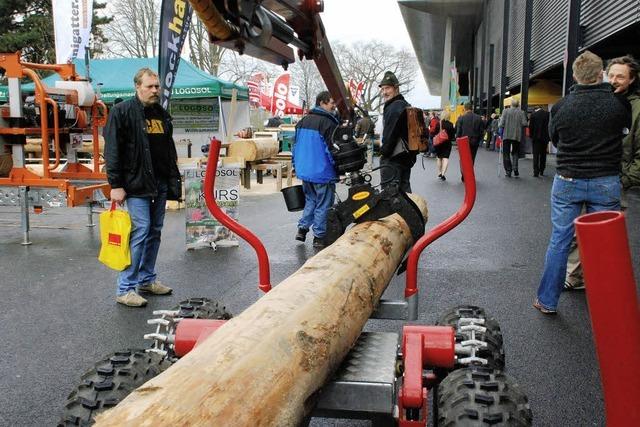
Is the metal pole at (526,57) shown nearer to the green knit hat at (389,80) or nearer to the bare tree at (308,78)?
the green knit hat at (389,80)

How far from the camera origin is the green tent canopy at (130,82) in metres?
14.5

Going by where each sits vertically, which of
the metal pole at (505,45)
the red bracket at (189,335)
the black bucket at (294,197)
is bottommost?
the red bracket at (189,335)

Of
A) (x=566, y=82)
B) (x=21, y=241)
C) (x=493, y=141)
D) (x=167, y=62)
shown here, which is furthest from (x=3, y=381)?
(x=493, y=141)

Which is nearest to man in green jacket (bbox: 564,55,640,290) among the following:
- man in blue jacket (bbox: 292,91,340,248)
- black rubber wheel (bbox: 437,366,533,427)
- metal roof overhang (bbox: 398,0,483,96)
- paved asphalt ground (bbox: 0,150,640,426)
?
paved asphalt ground (bbox: 0,150,640,426)

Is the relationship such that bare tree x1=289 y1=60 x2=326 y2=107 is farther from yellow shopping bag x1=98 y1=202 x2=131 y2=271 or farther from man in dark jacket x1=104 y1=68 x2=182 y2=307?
yellow shopping bag x1=98 y1=202 x2=131 y2=271

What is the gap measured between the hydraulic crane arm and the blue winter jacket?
294cm

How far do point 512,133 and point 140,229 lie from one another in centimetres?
1205

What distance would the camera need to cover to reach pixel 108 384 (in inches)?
100

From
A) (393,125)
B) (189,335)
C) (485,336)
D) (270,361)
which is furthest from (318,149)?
(270,361)

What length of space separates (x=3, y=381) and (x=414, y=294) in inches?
102

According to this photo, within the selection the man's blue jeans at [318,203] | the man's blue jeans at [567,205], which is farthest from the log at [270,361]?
the man's blue jeans at [318,203]

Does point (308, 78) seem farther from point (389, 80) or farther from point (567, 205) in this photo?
point (567, 205)

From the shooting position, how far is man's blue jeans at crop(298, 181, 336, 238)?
787 cm

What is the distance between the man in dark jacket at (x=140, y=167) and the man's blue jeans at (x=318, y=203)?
238 centimetres
